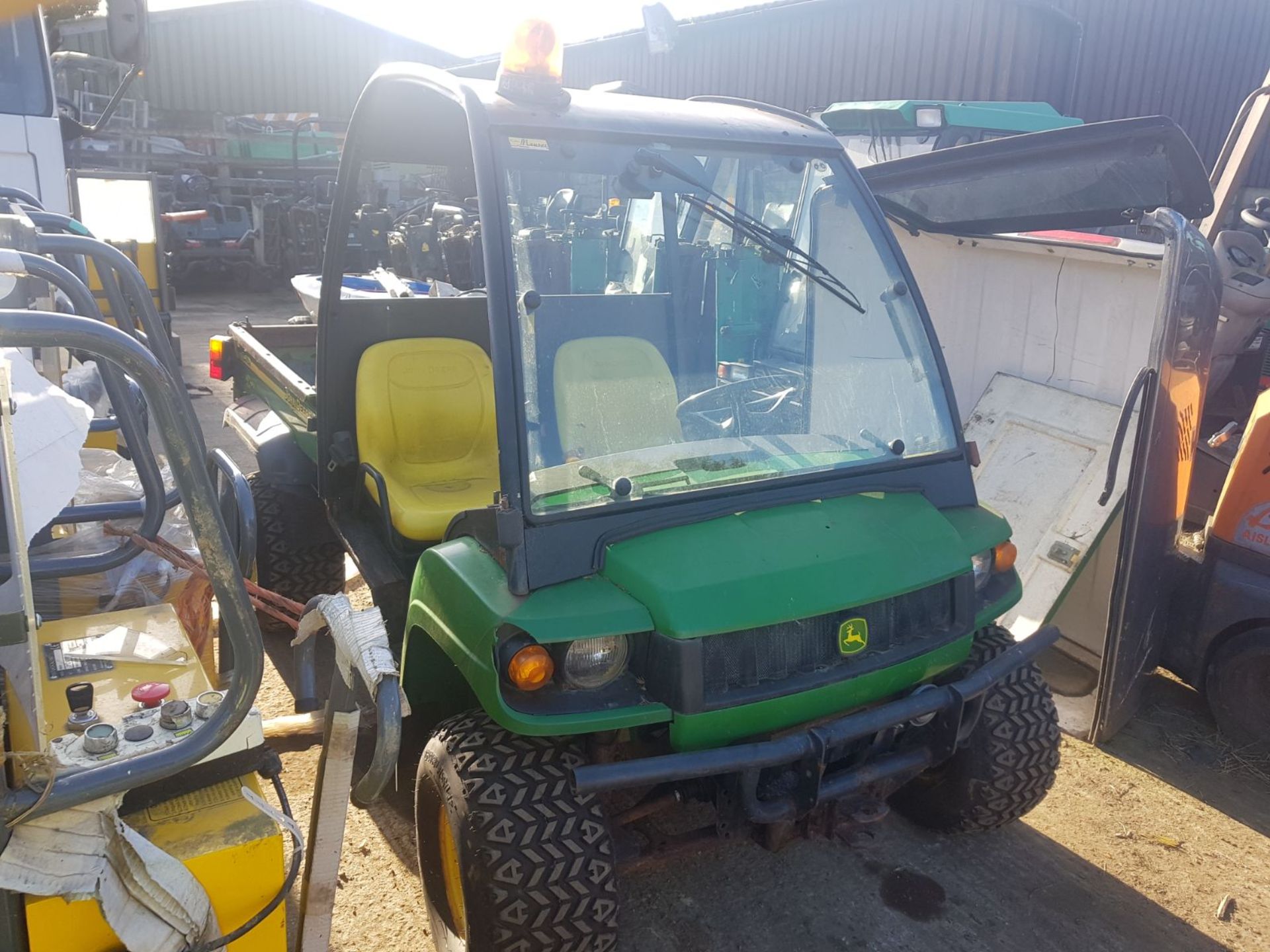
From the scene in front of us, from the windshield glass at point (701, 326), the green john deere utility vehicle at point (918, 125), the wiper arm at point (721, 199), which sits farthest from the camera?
the green john deere utility vehicle at point (918, 125)

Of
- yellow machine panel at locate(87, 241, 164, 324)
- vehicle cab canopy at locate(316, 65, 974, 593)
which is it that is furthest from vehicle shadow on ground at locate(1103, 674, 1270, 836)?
yellow machine panel at locate(87, 241, 164, 324)

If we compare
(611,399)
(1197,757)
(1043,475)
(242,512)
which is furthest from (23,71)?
(1197,757)

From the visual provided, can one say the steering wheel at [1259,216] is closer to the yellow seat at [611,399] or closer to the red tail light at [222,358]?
the yellow seat at [611,399]

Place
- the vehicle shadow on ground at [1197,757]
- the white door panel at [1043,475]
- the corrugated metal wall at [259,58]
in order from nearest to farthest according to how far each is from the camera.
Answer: the vehicle shadow on ground at [1197,757], the white door panel at [1043,475], the corrugated metal wall at [259,58]

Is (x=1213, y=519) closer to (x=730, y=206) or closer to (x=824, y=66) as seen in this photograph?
(x=730, y=206)

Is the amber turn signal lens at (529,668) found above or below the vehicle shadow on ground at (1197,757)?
above

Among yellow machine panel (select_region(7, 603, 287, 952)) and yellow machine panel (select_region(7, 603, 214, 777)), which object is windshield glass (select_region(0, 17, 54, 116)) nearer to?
yellow machine panel (select_region(7, 603, 214, 777))

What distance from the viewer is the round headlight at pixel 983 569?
108 inches

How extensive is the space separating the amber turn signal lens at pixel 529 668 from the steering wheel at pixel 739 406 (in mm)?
750

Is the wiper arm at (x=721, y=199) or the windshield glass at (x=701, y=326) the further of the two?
the wiper arm at (x=721, y=199)

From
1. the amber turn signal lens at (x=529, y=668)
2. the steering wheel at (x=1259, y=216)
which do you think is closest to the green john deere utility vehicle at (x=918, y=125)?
the steering wheel at (x=1259, y=216)

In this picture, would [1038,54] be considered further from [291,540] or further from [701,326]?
[291,540]

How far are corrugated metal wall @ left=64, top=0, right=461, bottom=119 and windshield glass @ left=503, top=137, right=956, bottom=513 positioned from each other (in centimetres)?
2185

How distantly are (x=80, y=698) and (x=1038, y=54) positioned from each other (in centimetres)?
1174
